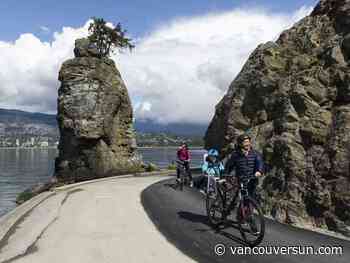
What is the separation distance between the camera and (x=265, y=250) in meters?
8.96

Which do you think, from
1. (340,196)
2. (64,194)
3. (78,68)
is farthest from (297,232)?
(78,68)

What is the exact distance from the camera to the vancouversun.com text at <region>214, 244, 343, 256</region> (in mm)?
8758

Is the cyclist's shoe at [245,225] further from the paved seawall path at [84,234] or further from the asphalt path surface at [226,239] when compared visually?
the paved seawall path at [84,234]

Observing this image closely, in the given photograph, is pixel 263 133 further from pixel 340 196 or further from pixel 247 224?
pixel 247 224

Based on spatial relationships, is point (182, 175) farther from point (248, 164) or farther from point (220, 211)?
point (248, 164)

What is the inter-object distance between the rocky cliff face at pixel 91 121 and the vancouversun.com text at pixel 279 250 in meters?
27.1

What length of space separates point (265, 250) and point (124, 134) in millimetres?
32795

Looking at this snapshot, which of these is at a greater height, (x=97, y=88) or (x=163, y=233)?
(x=97, y=88)

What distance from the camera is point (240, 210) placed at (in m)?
9.81

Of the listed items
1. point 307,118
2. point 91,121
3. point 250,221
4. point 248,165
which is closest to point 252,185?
point 248,165

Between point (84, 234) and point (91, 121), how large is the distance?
88.8ft

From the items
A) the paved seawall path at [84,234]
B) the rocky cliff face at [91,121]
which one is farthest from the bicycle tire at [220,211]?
the rocky cliff face at [91,121]

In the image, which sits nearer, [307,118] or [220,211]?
[220,211]

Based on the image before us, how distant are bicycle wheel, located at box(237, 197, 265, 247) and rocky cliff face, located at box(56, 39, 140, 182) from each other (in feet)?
87.3
